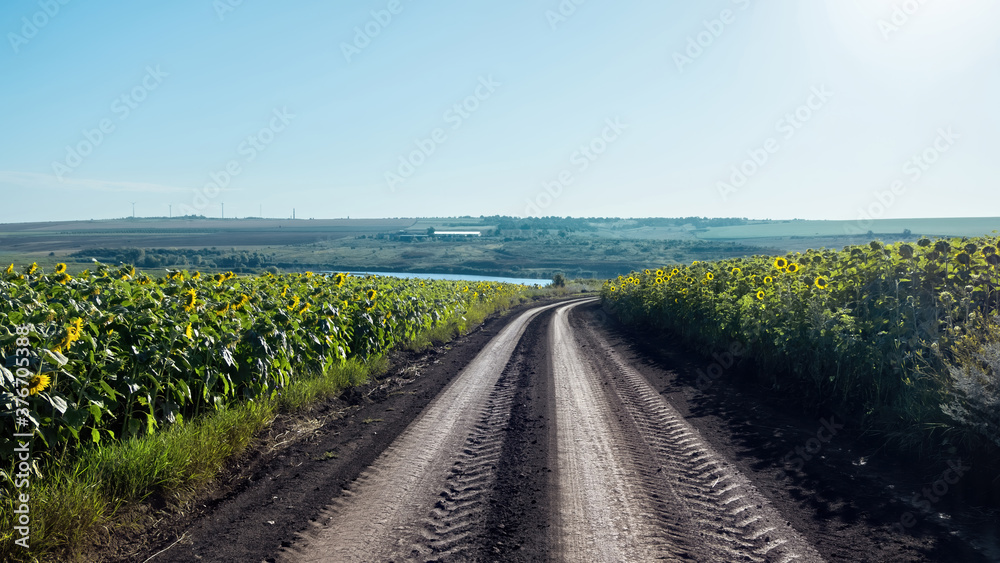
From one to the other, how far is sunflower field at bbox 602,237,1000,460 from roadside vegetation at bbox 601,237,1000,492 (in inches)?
0.6

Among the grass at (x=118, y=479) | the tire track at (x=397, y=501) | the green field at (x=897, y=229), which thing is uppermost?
the green field at (x=897, y=229)

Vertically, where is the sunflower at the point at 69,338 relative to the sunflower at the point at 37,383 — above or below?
above

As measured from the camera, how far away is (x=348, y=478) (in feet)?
18.1

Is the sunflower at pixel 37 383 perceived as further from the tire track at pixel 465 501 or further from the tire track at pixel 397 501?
the tire track at pixel 465 501

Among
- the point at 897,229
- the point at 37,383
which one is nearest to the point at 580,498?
the point at 37,383

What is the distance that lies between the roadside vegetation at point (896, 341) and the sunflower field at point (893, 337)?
15 millimetres

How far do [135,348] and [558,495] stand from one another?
160 inches

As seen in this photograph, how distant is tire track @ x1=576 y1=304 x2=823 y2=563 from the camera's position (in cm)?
407

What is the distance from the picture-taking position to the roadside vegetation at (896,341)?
5457mm

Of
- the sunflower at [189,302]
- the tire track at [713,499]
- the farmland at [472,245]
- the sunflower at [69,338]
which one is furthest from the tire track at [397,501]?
the farmland at [472,245]

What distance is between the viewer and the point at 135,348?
527 cm

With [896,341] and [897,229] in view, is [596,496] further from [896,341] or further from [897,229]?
[897,229]

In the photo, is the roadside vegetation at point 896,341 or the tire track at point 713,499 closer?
the tire track at point 713,499

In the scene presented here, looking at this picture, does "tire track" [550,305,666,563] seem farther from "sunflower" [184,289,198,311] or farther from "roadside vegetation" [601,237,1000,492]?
"sunflower" [184,289,198,311]
